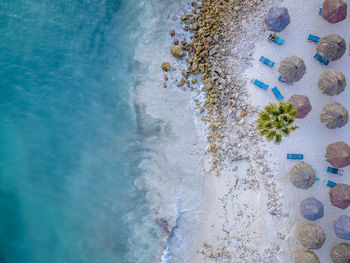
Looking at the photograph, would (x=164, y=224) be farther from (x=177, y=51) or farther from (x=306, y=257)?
(x=177, y=51)

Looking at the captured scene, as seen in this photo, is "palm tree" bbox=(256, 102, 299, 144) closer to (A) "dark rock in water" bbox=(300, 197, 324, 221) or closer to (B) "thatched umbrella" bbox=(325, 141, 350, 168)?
(B) "thatched umbrella" bbox=(325, 141, 350, 168)

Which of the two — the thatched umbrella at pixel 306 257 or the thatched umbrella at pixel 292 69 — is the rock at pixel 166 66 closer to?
the thatched umbrella at pixel 292 69

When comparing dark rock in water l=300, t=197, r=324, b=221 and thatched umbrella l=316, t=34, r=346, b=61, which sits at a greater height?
thatched umbrella l=316, t=34, r=346, b=61

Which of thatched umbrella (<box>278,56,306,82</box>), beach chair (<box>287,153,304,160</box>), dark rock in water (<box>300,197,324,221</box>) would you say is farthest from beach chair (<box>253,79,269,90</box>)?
dark rock in water (<box>300,197,324,221</box>)

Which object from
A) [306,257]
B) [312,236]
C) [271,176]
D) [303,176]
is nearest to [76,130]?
[271,176]

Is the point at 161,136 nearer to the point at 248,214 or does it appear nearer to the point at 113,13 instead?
the point at 248,214

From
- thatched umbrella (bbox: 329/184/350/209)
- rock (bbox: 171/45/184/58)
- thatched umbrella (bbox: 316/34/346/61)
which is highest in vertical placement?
thatched umbrella (bbox: 316/34/346/61)

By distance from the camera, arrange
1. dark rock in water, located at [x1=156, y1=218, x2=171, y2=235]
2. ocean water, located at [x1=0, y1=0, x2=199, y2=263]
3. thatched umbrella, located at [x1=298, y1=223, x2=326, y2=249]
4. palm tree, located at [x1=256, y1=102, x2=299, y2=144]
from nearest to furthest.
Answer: palm tree, located at [x1=256, y1=102, x2=299, y2=144]
thatched umbrella, located at [x1=298, y1=223, x2=326, y2=249]
dark rock in water, located at [x1=156, y1=218, x2=171, y2=235]
ocean water, located at [x1=0, y1=0, x2=199, y2=263]
